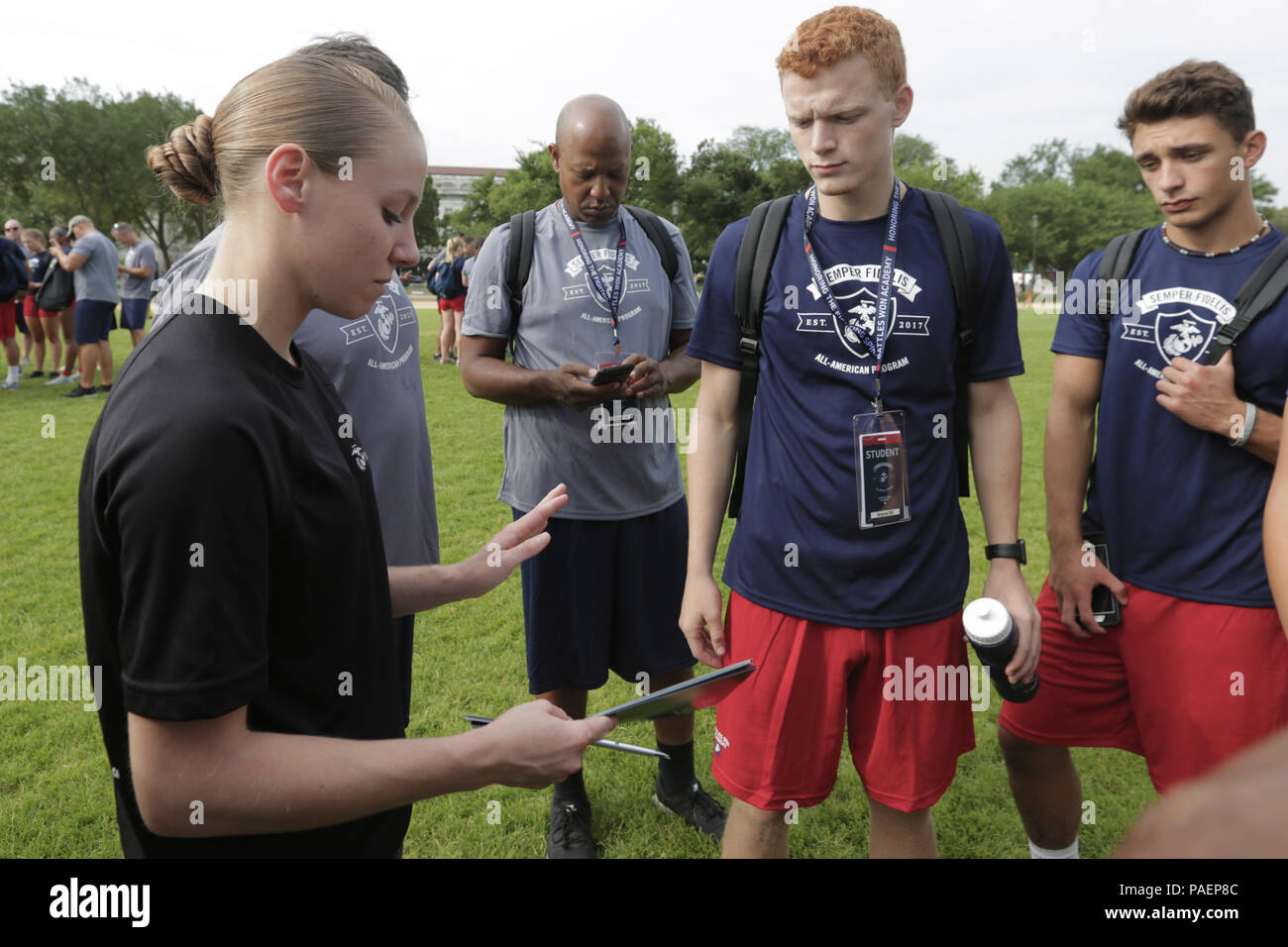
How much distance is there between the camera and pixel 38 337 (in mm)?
14008

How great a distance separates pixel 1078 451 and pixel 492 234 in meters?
2.39

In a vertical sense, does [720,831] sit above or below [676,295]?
→ below

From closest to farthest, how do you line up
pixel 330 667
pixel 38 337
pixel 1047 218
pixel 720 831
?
pixel 330 667 → pixel 720 831 → pixel 38 337 → pixel 1047 218

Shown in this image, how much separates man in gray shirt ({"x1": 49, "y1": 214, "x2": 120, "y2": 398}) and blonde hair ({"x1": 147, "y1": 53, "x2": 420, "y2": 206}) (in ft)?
37.4

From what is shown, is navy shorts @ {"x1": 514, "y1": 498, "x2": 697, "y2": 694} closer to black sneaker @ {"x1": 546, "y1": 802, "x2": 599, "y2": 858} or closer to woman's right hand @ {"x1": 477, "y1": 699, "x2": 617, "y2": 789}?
black sneaker @ {"x1": 546, "y1": 802, "x2": 599, "y2": 858}

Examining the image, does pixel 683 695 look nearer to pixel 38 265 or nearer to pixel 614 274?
pixel 614 274

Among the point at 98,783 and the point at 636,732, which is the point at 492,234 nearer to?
the point at 636,732

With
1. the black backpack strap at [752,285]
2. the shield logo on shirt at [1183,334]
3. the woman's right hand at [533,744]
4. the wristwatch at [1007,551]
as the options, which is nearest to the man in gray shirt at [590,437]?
the black backpack strap at [752,285]

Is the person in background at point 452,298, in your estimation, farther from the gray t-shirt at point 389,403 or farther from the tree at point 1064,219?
the tree at point 1064,219

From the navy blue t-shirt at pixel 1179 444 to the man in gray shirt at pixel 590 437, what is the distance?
1590 mm

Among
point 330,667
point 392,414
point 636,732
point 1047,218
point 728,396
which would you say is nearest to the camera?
point 330,667

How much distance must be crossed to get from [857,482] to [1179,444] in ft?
3.45

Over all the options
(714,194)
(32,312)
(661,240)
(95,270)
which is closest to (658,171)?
(714,194)

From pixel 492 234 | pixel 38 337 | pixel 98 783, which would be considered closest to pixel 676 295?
pixel 492 234
